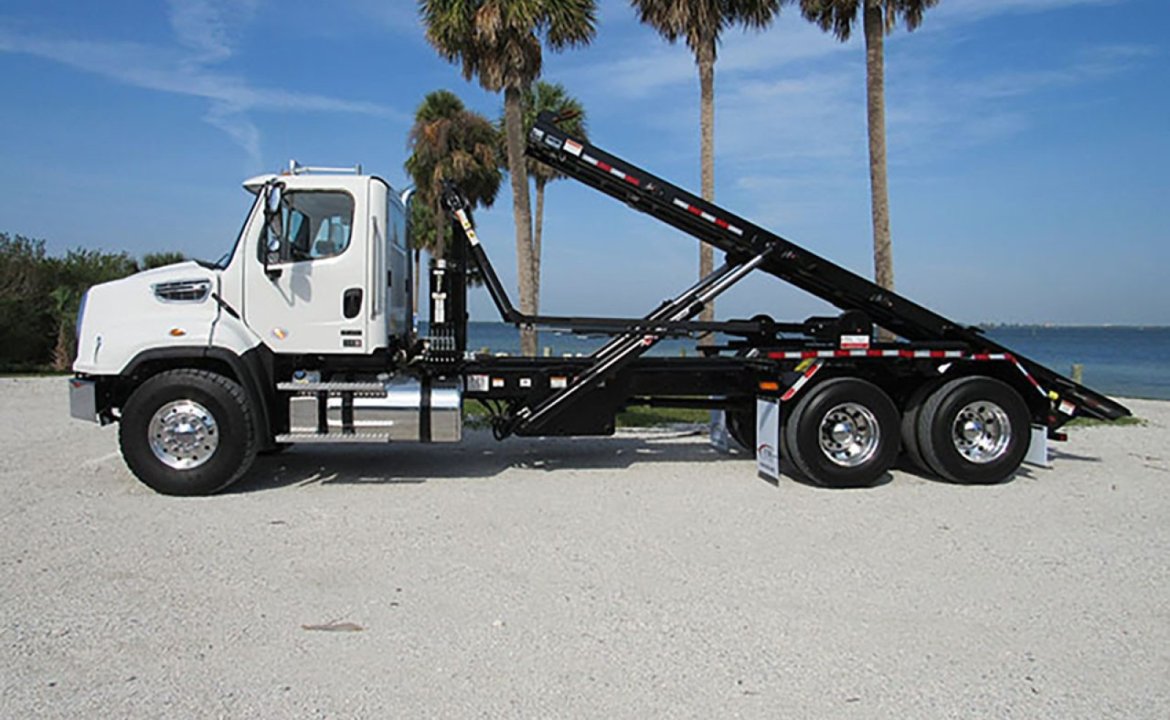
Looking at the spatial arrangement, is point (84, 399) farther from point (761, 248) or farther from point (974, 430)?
point (974, 430)

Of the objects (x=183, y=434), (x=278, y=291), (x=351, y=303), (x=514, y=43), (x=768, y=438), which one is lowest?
(x=768, y=438)

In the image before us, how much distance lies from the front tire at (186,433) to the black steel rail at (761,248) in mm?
4008

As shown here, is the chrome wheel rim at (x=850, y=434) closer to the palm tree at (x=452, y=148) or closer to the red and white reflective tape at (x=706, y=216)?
the red and white reflective tape at (x=706, y=216)

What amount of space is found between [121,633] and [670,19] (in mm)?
15153

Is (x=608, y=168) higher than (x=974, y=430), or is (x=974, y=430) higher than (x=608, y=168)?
(x=608, y=168)

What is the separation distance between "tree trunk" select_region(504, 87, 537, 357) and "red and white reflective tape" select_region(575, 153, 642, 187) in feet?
28.4

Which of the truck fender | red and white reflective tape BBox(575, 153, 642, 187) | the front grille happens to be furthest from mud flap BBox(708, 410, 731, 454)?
the front grille

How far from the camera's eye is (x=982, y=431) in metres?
8.75

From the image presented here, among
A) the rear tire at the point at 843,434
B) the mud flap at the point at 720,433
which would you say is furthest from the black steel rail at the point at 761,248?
the mud flap at the point at 720,433

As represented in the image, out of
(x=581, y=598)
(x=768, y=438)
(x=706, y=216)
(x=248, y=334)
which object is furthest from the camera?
(x=706, y=216)

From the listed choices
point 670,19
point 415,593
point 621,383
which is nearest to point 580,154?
point 621,383

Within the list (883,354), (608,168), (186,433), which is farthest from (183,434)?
(883,354)

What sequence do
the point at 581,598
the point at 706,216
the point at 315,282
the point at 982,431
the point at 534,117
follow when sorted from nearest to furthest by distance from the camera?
the point at 581,598 → the point at 315,282 → the point at 982,431 → the point at 706,216 → the point at 534,117

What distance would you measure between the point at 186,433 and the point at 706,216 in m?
5.57
